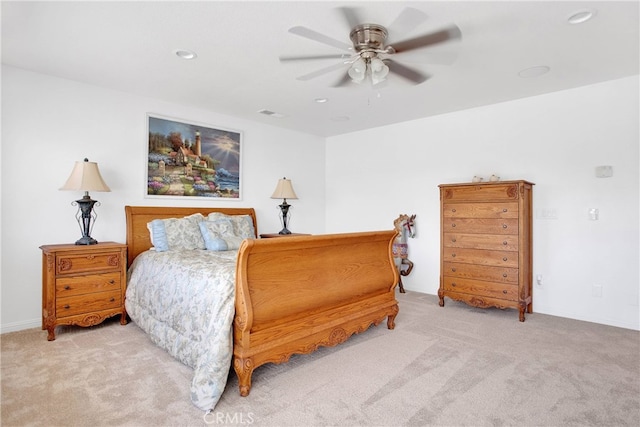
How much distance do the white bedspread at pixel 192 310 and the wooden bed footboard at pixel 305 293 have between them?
0.12m

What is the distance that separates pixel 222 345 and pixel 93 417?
0.76 meters

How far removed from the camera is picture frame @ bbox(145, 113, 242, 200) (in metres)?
4.33

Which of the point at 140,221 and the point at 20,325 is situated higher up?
the point at 140,221

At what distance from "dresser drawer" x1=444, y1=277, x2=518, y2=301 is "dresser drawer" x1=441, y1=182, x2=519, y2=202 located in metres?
0.94

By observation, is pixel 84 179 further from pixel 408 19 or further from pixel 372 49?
pixel 408 19

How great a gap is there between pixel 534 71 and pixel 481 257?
1968 mm

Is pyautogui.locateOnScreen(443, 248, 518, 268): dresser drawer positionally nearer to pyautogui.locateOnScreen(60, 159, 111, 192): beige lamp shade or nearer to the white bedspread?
the white bedspread

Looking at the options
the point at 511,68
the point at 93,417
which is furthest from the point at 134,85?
the point at 511,68

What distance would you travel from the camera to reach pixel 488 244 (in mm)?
3947

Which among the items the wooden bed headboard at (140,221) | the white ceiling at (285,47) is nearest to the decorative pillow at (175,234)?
the wooden bed headboard at (140,221)

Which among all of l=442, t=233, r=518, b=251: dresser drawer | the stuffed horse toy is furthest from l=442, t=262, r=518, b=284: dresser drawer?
the stuffed horse toy

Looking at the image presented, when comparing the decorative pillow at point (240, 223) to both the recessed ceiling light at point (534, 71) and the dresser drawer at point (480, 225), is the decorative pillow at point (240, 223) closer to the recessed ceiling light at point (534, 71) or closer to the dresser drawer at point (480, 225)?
the dresser drawer at point (480, 225)

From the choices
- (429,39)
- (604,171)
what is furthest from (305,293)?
(604,171)

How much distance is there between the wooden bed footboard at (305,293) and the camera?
87.0 inches
